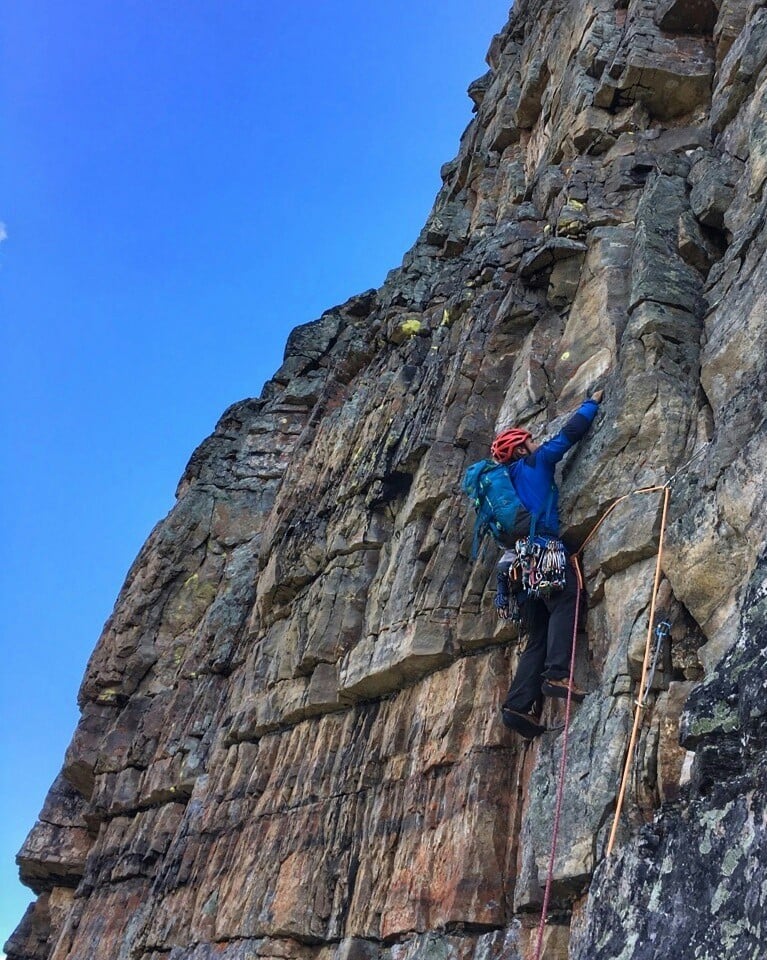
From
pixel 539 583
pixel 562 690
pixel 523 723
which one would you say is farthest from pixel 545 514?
pixel 523 723

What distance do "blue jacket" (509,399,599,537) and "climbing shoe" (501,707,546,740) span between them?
203 centimetres

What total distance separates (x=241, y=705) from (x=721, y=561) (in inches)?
500

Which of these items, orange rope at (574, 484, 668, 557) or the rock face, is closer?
the rock face

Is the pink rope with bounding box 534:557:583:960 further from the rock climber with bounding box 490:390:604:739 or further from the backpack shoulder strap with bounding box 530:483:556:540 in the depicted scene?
the backpack shoulder strap with bounding box 530:483:556:540

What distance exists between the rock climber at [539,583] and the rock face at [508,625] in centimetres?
29

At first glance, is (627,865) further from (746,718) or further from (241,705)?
(241,705)

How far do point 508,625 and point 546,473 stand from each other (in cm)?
200

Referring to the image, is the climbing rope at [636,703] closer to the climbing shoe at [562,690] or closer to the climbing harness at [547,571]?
the climbing shoe at [562,690]

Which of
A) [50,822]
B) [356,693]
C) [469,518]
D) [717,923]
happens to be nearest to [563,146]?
[469,518]

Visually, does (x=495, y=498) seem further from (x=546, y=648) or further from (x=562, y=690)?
(x=562, y=690)

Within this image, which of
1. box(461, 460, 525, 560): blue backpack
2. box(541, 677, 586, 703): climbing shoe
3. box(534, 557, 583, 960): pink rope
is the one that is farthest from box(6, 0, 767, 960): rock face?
box(461, 460, 525, 560): blue backpack

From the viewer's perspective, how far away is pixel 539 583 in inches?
387

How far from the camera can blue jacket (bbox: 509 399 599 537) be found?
10.4 metres

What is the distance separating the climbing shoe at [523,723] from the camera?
9625mm
